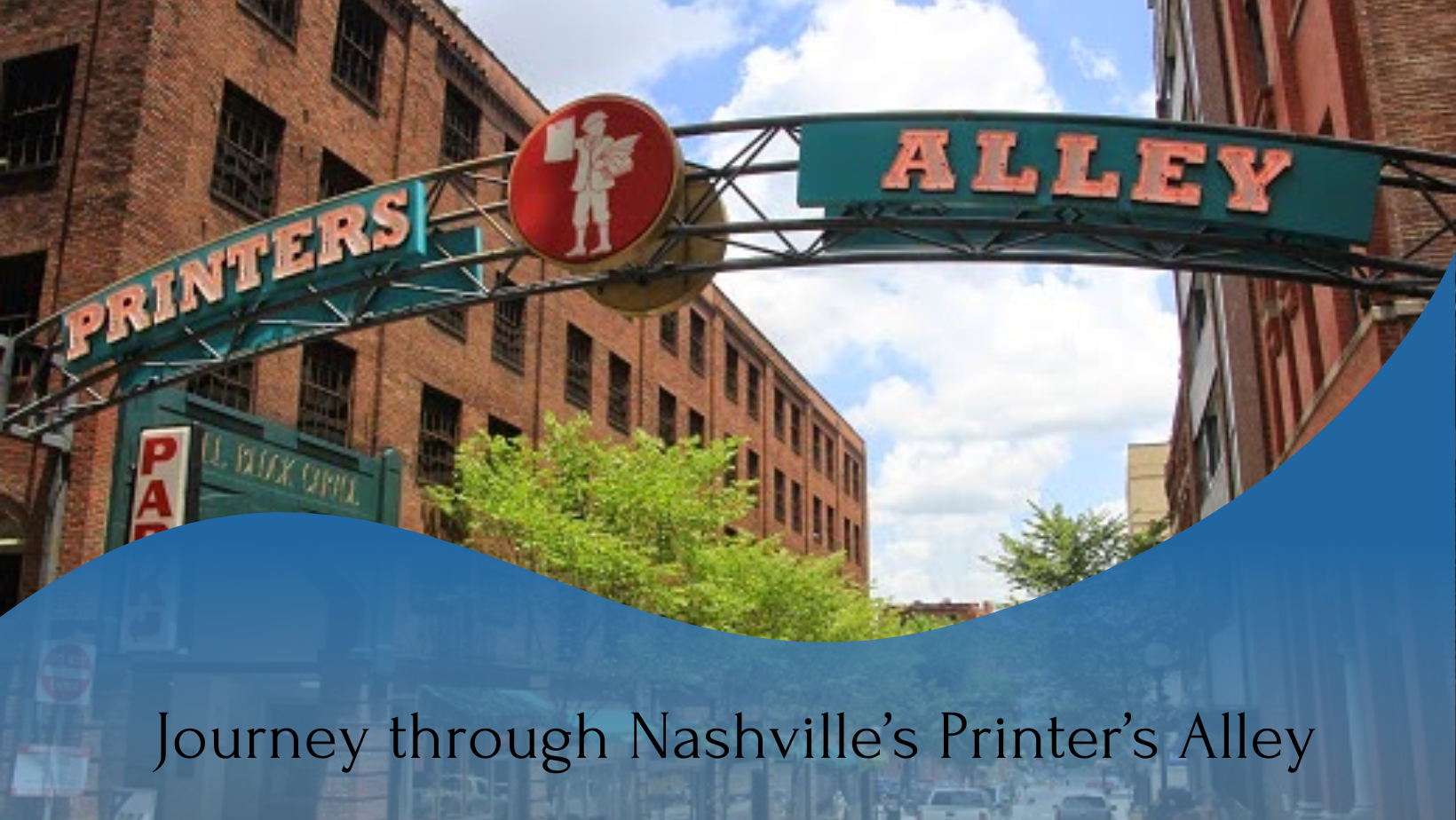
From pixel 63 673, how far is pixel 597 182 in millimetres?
6171

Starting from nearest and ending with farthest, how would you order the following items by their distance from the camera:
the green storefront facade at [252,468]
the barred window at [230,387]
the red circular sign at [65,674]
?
1. the red circular sign at [65,674]
2. the green storefront facade at [252,468]
3. the barred window at [230,387]

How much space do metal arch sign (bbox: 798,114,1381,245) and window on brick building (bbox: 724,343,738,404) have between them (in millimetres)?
31311

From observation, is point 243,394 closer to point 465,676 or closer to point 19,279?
point 19,279

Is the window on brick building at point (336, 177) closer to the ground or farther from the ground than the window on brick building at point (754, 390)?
closer to the ground

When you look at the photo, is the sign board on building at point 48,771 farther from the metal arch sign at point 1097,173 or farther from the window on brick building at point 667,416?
the window on brick building at point 667,416

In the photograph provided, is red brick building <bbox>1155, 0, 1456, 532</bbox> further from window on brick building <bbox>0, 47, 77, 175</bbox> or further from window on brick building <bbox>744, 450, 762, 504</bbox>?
window on brick building <bbox>744, 450, 762, 504</bbox>

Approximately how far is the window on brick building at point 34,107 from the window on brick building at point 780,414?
3218 cm

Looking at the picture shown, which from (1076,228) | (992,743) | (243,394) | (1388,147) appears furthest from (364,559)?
(243,394)

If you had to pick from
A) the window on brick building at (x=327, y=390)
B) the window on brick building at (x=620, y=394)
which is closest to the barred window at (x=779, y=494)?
the window on brick building at (x=620, y=394)

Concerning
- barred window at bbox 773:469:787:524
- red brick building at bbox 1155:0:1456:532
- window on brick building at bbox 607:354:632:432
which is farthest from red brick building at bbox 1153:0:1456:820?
barred window at bbox 773:469:787:524

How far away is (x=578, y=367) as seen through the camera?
30062 mm

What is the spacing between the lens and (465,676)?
27.5ft

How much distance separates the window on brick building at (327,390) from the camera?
20.1 metres

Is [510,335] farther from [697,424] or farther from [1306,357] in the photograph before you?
[1306,357]
